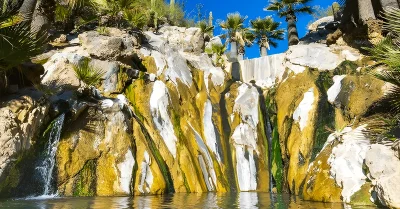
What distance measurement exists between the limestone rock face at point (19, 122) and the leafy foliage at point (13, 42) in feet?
3.40

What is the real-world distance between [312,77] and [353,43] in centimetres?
326

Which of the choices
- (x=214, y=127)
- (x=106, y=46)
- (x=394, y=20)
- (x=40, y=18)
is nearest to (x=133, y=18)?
(x=106, y=46)

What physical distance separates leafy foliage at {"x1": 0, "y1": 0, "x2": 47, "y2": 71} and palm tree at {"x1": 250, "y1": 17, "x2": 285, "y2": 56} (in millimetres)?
23119

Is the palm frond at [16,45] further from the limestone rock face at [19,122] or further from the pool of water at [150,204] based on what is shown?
the pool of water at [150,204]

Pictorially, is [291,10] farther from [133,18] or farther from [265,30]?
[133,18]

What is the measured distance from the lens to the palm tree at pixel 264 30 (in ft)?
101

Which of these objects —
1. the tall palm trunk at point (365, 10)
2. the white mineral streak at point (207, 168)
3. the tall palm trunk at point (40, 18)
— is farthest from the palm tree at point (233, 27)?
the tall palm trunk at point (40, 18)

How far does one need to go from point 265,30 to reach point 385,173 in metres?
24.9

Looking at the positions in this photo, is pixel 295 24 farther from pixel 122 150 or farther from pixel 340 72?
pixel 122 150

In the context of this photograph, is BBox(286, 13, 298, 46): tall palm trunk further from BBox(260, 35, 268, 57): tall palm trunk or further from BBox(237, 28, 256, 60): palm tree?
BBox(237, 28, 256, 60): palm tree

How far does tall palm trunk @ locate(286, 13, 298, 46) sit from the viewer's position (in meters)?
25.8

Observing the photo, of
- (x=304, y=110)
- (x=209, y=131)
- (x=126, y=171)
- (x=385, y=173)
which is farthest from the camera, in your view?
(x=209, y=131)

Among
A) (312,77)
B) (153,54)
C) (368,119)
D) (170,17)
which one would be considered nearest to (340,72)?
(312,77)

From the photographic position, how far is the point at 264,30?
31.1 m
